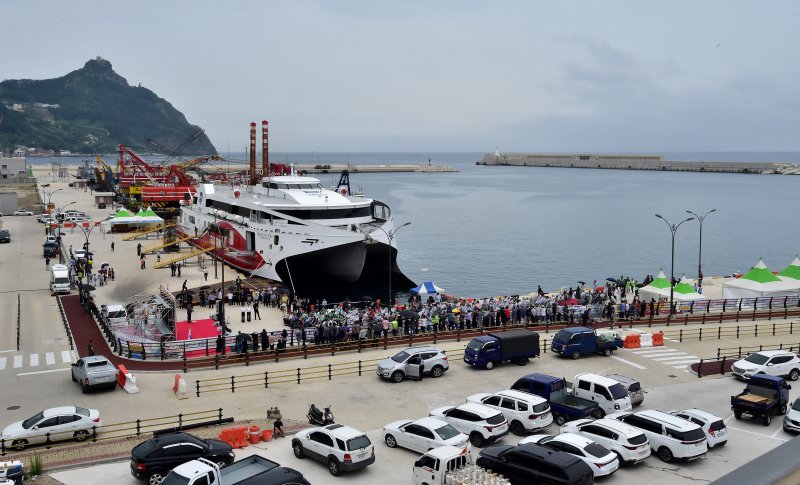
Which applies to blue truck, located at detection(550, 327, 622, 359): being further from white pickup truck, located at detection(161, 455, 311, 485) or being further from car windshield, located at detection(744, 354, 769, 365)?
white pickup truck, located at detection(161, 455, 311, 485)

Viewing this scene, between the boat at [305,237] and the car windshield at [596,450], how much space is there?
101 ft

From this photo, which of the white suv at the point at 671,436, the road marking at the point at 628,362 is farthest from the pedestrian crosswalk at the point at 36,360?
the road marking at the point at 628,362

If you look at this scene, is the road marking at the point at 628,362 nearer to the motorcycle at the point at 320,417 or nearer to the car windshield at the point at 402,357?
the car windshield at the point at 402,357

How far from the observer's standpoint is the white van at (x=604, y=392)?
2191 cm

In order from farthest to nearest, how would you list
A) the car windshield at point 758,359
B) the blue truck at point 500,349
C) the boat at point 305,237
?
the boat at point 305,237 < the blue truck at point 500,349 < the car windshield at point 758,359

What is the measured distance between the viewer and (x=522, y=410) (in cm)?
2048

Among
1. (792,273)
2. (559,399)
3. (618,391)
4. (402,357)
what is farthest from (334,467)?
(792,273)

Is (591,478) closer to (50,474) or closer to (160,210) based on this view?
(50,474)

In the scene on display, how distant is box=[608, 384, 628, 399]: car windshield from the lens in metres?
22.0

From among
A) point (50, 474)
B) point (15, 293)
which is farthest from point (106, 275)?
point (50, 474)

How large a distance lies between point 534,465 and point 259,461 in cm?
625

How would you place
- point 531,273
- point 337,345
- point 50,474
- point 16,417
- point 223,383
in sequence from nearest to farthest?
point 50,474 → point 16,417 → point 223,383 → point 337,345 → point 531,273

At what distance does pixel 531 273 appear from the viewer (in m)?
73.9

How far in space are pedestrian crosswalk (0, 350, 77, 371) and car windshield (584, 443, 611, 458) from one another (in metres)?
20.6
